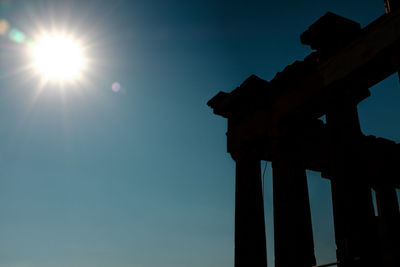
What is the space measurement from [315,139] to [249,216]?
22.3 ft

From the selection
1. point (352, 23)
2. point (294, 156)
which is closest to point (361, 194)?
point (294, 156)

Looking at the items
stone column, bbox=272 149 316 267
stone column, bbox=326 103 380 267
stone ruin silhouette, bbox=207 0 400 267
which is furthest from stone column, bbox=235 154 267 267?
stone column, bbox=326 103 380 267

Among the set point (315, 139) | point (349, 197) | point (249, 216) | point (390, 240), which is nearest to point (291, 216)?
point (249, 216)

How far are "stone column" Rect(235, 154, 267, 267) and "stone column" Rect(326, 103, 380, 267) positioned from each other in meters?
6.63

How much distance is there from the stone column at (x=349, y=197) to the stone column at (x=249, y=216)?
21.7 ft

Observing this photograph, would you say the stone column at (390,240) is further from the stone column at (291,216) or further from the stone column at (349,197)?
the stone column at (291,216)

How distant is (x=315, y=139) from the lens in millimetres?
24422

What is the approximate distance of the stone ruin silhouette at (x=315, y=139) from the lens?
52.3 feet

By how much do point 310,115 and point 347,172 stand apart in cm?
538

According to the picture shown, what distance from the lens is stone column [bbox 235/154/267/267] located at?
21.7 metres

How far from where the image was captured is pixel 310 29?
755 inches

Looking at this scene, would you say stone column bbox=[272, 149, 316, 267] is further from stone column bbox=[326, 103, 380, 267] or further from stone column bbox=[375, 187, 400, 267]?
stone column bbox=[375, 187, 400, 267]

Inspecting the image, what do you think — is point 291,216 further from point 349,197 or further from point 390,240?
point 390,240

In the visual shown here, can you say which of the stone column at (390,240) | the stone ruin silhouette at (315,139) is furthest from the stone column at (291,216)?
the stone column at (390,240)
